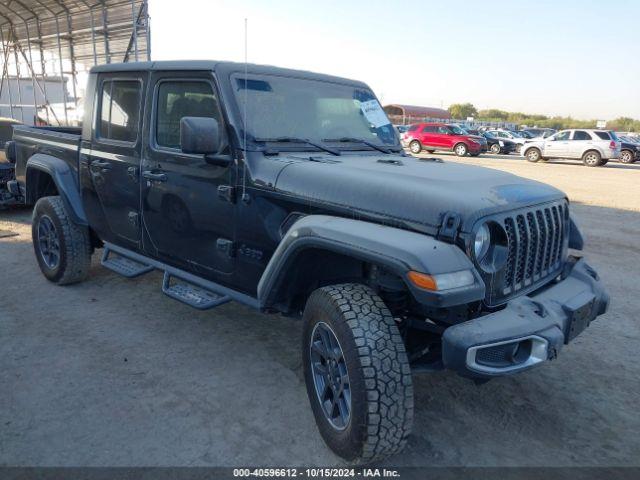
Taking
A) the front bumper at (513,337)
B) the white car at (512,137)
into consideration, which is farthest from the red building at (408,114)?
the front bumper at (513,337)

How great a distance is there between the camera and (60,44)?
1617cm

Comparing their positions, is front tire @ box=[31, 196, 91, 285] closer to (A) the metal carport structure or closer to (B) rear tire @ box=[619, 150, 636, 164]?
(A) the metal carport structure

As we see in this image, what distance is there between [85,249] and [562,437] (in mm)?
4044

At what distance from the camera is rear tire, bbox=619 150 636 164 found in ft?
81.0

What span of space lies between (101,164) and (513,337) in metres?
3.41

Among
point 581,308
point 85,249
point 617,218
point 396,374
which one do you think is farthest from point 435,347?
point 617,218

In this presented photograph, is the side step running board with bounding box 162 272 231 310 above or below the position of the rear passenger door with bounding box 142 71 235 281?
below

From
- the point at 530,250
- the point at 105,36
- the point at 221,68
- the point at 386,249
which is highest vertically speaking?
the point at 105,36

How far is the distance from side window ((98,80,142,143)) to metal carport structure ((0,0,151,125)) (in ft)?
30.9

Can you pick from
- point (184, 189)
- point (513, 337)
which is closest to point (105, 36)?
point (184, 189)

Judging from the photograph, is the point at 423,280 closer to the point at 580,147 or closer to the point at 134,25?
the point at 134,25

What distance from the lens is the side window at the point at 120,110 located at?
12.8 feet

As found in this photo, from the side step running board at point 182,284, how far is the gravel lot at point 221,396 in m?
0.42

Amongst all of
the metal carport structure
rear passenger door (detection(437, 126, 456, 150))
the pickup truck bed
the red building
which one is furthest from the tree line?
the pickup truck bed
